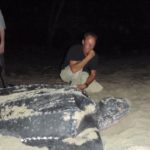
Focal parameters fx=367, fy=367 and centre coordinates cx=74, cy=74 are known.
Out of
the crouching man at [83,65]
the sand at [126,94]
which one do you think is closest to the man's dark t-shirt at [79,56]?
the crouching man at [83,65]

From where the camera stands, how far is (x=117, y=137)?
295 cm

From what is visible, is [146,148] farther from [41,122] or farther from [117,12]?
[117,12]

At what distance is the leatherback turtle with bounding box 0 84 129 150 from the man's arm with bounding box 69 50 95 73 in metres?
0.72

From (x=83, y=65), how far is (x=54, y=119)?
1226 mm

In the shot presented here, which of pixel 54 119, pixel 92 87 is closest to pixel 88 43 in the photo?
pixel 92 87

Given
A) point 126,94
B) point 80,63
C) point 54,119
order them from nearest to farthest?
point 54,119
point 80,63
point 126,94

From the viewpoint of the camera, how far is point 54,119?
2826 millimetres

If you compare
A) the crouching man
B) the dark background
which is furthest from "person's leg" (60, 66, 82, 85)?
the dark background

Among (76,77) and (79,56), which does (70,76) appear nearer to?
(76,77)

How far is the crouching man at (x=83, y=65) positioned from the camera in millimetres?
3744

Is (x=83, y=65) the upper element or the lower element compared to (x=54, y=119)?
lower

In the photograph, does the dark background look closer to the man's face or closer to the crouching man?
the crouching man

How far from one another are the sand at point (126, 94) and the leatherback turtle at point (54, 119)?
0.10 metres

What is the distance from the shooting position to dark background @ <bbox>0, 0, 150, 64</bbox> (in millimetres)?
8852
